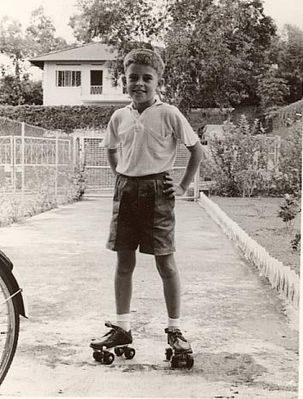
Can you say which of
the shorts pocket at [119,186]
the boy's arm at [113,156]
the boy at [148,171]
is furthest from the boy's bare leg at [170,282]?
the boy's arm at [113,156]

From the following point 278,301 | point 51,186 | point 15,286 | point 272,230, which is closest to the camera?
point 15,286

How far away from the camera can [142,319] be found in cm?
224

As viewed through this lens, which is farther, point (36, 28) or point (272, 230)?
point (272, 230)

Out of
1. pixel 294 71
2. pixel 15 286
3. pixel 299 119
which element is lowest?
pixel 15 286

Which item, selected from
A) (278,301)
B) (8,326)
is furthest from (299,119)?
(8,326)

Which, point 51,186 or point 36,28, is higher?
point 36,28

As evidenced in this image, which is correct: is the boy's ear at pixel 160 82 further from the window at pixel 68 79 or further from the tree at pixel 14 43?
the tree at pixel 14 43

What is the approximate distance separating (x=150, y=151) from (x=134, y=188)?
0.12 metres

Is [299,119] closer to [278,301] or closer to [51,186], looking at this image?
[278,301]

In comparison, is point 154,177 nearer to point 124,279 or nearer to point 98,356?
point 124,279

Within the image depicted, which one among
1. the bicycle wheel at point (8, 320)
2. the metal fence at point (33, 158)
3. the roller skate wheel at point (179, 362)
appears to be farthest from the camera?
the metal fence at point (33, 158)

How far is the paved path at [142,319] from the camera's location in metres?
1.90

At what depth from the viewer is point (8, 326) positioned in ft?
6.12

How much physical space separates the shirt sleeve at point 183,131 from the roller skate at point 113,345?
0.61 meters
